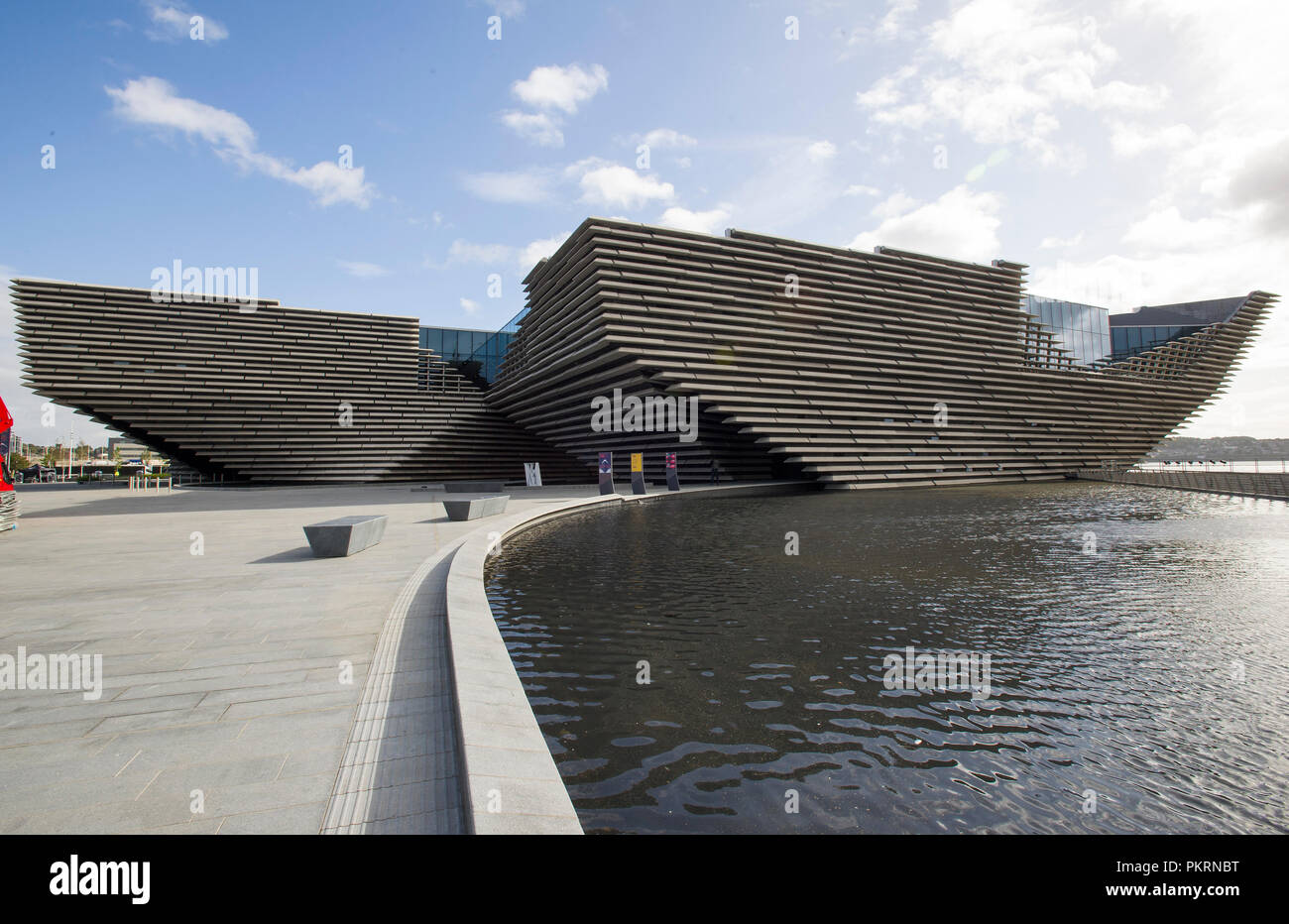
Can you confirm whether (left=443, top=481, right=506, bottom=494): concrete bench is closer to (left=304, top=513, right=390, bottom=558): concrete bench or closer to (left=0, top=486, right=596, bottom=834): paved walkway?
(left=304, top=513, right=390, bottom=558): concrete bench

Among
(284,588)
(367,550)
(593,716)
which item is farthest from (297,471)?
(593,716)

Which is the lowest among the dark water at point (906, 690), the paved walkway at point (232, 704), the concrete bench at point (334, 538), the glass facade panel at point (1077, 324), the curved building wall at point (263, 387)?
the dark water at point (906, 690)

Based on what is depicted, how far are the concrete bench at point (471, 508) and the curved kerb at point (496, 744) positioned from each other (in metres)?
8.83

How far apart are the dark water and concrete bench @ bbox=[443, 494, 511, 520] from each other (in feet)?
17.1

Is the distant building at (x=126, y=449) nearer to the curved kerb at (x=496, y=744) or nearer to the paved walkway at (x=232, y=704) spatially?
Answer: the paved walkway at (x=232, y=704)

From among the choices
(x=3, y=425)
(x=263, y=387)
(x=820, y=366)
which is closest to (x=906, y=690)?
(x=3, y=425)

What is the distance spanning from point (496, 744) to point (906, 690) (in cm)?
296

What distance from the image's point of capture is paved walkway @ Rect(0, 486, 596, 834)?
262 centimetres

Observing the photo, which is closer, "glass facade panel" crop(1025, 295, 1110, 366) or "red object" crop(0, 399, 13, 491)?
"red object" crop(0, 399, 13, 491)

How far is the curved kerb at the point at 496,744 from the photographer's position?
242 cm

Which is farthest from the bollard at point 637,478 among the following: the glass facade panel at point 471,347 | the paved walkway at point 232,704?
the glass facade panel at point 471,347

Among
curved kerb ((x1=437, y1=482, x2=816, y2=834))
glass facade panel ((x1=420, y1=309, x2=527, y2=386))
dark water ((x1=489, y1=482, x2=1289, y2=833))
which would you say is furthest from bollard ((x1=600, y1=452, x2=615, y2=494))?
glass facade panel ((x1=420, y1=309, x2=527, y2=386))
